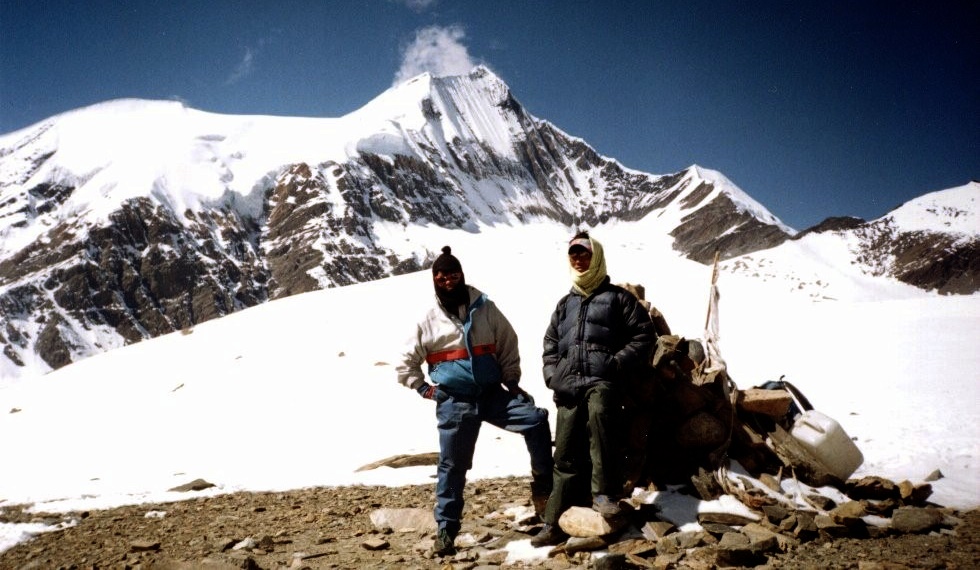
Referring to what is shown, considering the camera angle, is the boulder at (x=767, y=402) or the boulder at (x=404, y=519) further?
the boulder at (x=767, y=402)

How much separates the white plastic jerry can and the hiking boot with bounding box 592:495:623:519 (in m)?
2.58

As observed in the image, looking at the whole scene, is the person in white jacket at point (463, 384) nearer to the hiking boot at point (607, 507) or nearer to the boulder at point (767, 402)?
the hiking boot at point (607, 507)

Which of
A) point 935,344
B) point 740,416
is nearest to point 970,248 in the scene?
point 935,344

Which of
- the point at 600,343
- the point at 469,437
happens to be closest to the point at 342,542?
the point at 469,437

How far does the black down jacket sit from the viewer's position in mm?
4609

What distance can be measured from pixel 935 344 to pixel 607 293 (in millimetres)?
14130

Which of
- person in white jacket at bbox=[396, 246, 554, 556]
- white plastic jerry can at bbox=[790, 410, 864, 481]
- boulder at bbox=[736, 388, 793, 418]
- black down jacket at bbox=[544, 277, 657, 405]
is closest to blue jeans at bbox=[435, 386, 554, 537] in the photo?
person in white jacket at bbox=[396, 246, 554, 556]

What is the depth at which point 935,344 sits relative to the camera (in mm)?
14055

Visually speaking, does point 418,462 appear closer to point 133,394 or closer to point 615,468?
point 615,468

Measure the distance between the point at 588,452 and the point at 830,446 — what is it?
2832mm

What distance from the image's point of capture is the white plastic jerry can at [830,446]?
5547 millimetres

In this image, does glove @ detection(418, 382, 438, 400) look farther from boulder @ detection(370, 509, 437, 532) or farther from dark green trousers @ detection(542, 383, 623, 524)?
boulder @ detection(370, 509, 437, 532)

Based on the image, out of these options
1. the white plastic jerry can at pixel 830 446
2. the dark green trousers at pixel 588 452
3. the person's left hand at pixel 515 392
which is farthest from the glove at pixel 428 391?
the white plastic jerry can at pixel 830 446

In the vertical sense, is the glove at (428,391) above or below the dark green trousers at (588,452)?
above
